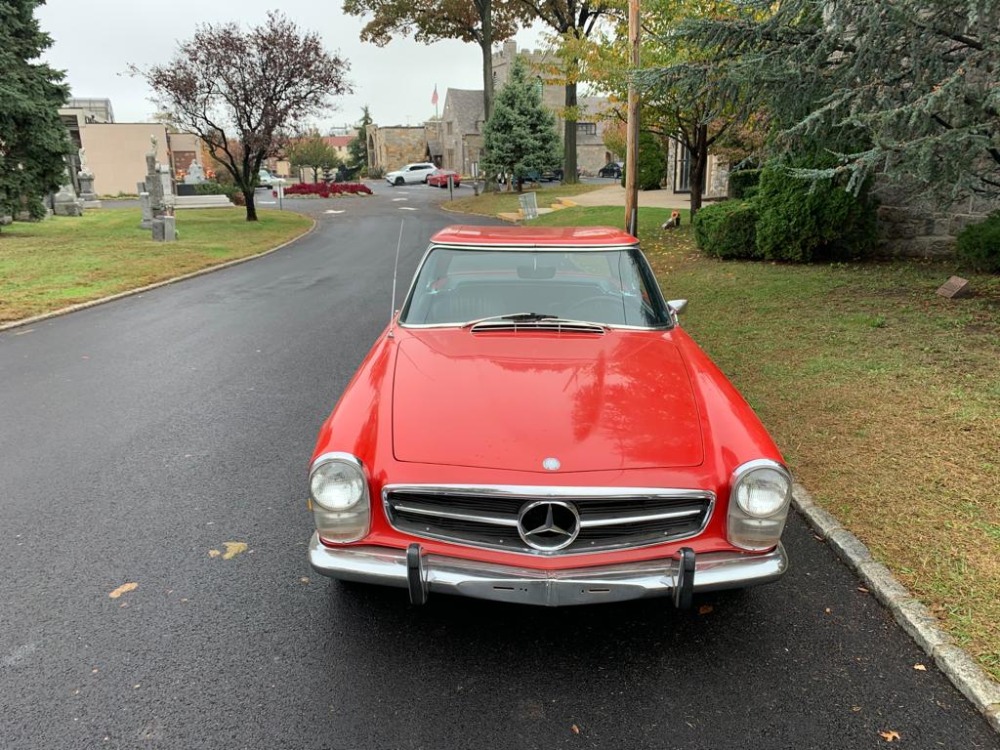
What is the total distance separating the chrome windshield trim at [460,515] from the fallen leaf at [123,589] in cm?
152


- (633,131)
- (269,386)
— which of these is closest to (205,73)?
(633,131)

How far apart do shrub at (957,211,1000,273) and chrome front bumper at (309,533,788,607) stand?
27.9 feet

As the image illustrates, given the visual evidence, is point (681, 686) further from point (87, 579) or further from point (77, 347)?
point (77, 347)

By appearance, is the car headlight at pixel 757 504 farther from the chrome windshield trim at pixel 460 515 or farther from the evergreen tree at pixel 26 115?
the evergreen tree at pixel 26 115

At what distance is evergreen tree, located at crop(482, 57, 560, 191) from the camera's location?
1409 inches

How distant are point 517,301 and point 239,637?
2.23m

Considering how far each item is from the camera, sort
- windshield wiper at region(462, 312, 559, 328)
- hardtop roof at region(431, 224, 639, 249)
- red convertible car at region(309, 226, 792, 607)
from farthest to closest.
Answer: hardtop roof at region(431, 224, 639, 249) → windshield wiper at region(462, 312, 559, 328) → red convertible car at region(309, 226, 792, 607)

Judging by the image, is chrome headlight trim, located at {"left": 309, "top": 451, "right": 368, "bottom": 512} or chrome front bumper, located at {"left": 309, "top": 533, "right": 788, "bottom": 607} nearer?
chrome front bumper, located at {"left": 309, "top": 533, "right": 788, "bottom": 607}

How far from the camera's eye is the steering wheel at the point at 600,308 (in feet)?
13.1

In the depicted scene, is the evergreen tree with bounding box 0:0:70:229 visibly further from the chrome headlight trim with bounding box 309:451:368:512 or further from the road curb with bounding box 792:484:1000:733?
the road curb with bounding box 792:484:1000:733

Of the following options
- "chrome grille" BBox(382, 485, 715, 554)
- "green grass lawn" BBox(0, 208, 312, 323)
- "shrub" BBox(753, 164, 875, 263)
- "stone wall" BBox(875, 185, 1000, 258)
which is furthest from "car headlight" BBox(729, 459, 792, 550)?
"green grass lawn" BBox(0, 208, 312, 323)

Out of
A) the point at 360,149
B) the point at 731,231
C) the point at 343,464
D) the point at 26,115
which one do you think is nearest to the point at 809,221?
the point at 731,231

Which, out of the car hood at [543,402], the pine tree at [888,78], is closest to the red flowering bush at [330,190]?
the pine tree at [888,78]

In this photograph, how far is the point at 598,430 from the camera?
9.34 ft
